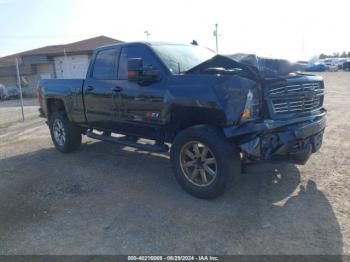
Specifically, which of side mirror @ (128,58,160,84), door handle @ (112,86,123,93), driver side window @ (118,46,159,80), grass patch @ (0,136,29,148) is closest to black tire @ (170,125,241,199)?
side mirror @ (128,58,160,84)

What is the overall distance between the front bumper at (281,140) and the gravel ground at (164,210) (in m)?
0.22

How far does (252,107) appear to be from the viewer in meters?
4.07

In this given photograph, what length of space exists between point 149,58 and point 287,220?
2946 mm

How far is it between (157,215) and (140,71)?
1.96m

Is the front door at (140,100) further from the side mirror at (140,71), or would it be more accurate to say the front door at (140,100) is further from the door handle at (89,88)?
the door handle at (89,88)

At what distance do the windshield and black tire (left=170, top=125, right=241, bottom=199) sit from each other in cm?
107

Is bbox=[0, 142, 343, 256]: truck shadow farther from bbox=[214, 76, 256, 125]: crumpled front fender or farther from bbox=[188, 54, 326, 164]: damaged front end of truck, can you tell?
bbox=[214, 76, 256, 125]: crumpled front fender

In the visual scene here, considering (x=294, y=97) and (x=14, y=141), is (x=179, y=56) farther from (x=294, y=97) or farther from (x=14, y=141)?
(x=14, y=141)

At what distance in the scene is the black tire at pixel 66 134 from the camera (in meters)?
7.10

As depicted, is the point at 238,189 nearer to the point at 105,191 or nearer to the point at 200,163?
the point at 200,163

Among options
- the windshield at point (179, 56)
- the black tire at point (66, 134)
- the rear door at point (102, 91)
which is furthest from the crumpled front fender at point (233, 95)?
the black tire at point (66, 134)

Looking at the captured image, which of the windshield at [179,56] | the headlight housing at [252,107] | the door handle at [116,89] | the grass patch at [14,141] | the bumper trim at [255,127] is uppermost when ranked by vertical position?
the windshield at [179,56]

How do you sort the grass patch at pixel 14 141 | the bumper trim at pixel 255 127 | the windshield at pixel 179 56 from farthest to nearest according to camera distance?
the grass patch at pixel 14 141 → the windshield at pixel 179 56 → the bumper trim at pixel 255 127

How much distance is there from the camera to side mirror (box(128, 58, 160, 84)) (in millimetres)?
4699
